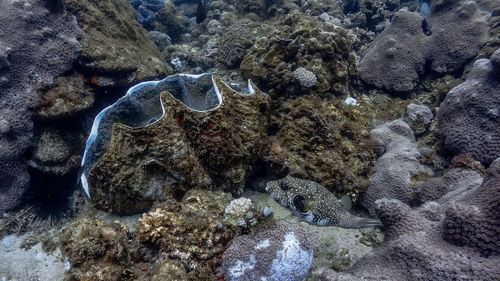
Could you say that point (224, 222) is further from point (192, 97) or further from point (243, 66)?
point (243, 66)

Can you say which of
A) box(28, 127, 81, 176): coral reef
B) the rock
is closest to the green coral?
box(28, 127, 81, 176): coral reef

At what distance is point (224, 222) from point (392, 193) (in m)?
2.42

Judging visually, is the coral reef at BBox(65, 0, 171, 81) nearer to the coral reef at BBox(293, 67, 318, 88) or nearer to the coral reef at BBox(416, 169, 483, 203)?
the coral reef at BBox(293, 67, 318, 88)

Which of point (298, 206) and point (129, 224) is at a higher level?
point (298, 206)

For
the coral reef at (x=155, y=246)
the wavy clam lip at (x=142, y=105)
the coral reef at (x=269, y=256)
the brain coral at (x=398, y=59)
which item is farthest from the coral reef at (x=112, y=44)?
the brain coral at (x=398, y=59)

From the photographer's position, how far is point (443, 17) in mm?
6426

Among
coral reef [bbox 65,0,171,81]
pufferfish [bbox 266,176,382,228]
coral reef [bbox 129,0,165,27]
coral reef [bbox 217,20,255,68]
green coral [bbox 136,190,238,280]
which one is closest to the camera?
green coral [bbox 136,190,238,280]

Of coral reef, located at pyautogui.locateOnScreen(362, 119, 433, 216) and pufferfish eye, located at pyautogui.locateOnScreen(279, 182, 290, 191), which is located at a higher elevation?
coral reef, located at pyautogui.locateOnScreen(362, 119, 433, 216)

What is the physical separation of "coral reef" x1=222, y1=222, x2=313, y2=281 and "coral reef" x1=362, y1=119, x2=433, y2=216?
1.50 metres

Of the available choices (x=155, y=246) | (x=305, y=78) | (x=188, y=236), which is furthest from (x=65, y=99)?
(x=305, y=78)

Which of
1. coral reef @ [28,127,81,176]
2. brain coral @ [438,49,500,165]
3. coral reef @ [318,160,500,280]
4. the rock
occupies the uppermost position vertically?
brain coral @ [438,49,500,165]

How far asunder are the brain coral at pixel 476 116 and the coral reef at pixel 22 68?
586 centimetres

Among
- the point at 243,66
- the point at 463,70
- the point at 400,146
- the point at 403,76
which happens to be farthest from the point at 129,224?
the point at 463,70

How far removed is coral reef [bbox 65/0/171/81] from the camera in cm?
396
